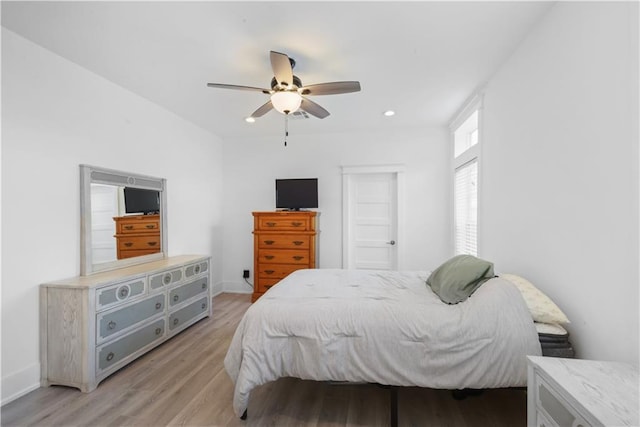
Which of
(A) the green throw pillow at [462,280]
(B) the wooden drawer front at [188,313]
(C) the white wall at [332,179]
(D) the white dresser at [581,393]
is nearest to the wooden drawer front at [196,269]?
(B) the wooden drawer front at [188,313]


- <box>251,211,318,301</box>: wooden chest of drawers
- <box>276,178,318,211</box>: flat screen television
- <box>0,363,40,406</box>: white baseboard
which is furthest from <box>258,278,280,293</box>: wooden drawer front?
<box>0,363,40,406</box>: white baseboard

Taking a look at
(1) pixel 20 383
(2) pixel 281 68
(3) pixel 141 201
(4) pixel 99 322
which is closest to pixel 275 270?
(3) pixel 141 201

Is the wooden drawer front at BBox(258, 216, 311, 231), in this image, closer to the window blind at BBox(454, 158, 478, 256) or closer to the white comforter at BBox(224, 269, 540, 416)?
the window blind at BBox(454, 158, 478, 256)

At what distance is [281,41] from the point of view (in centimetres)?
200

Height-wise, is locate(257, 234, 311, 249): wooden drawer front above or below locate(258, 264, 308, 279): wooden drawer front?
above

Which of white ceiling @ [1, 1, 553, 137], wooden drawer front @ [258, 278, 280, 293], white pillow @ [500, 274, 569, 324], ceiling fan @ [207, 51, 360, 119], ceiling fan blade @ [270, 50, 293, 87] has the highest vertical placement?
white ceiling @ [1, 1, 553, 137]

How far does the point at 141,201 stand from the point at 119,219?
0.37 metres

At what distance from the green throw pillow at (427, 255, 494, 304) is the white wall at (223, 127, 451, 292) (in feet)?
6.66

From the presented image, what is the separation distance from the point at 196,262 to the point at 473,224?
3.31 meters

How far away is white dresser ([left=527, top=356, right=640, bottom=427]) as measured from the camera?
92 centimetres

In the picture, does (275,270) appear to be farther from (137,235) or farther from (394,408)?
(394,408)

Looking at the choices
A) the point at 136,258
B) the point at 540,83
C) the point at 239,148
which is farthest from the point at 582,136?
the point at 239,148

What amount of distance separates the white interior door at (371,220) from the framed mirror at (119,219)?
257cm

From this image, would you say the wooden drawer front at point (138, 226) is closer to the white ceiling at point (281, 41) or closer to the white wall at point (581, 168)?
the white ceiling at point (281, 41)
